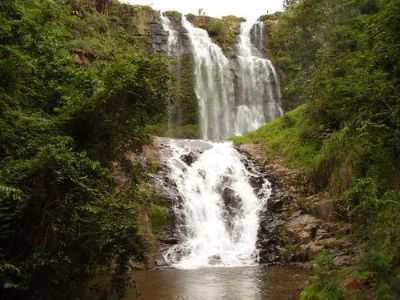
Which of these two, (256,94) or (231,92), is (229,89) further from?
(256,94)

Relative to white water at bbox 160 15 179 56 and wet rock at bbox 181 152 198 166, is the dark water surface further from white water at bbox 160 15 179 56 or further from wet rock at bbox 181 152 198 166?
white water at bbox 160 15 179 56

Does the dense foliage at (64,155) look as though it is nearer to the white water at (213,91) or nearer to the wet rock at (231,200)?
the wet rock at (231,200)

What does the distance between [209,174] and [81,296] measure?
47.8 ft

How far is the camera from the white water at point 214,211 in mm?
17484

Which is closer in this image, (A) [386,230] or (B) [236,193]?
(A) [386,230]

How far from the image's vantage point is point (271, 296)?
1049cm

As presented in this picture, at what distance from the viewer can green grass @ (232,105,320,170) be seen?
21312mm

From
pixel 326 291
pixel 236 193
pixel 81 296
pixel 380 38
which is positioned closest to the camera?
pixel 81 296

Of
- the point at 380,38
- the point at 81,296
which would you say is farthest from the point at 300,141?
the point at 81,296

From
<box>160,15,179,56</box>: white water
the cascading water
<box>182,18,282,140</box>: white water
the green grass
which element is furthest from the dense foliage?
<box>160,15,179,56</box>: white water

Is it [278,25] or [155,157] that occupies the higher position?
[278,25]

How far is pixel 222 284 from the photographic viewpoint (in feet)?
39.9

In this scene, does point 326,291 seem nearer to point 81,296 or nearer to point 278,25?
point 81,296

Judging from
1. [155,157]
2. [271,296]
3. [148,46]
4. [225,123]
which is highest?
[148,46]
